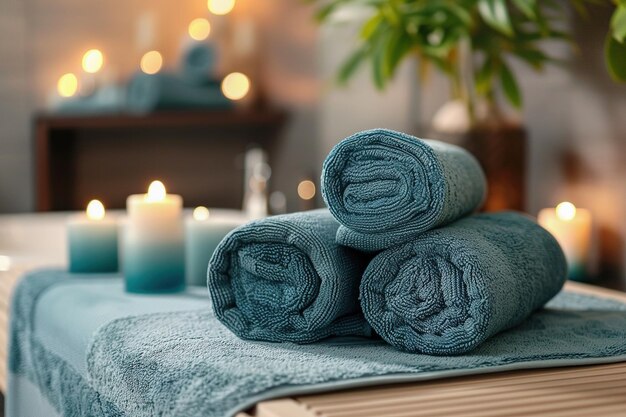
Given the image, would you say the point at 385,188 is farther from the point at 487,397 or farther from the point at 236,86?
the point at 236,86

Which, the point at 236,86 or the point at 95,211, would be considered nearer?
the point at 95,211

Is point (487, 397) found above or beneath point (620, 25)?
beneath

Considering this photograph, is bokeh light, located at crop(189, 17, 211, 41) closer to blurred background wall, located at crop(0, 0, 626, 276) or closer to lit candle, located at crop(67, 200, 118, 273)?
blurred background wall, located at crop(0, 0, 626, 276)

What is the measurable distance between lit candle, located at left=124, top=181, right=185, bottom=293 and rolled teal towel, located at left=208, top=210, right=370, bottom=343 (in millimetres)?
279

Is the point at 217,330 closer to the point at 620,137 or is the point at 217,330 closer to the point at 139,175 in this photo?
the point at 620,137

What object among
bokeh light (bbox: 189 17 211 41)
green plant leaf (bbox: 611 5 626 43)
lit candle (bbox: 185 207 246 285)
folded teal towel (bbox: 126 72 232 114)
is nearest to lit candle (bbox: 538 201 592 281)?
green plant leaf (bbox: 611 5 626 43)

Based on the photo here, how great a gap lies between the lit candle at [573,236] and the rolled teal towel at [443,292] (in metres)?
0.54

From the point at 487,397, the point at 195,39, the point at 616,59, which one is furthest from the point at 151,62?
the point at 487,397

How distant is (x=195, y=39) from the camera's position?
2.71 meters

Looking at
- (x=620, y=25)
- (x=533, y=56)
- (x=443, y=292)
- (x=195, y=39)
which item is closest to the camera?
(x=443, y=292)

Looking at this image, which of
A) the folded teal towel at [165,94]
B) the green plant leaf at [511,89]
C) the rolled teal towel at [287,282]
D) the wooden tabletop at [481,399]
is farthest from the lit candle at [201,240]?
the folded teal towel at [165,94]

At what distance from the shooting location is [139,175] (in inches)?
107

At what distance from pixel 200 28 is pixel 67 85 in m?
0.43

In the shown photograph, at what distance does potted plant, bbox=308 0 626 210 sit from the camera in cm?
150
